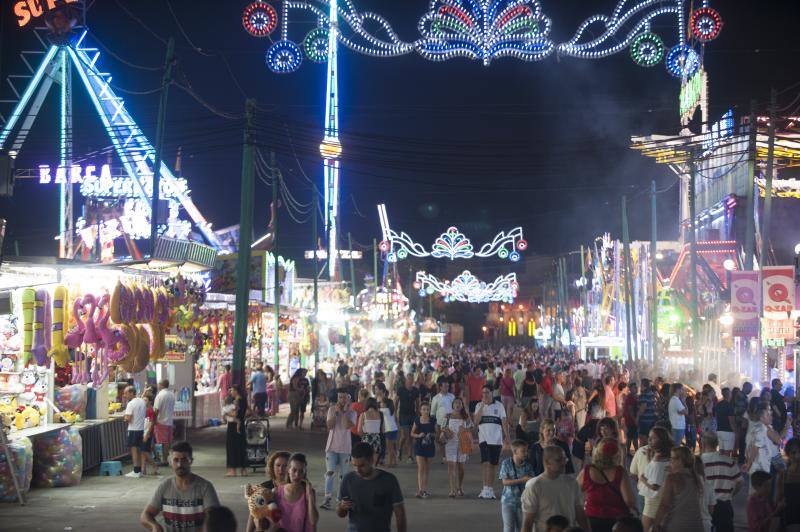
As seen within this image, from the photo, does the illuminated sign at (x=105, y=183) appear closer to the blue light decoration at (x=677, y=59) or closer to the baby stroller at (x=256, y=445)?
the baby stroller at (x=256, y=445)

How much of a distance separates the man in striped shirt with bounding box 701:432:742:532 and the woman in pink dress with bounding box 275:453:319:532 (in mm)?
4316

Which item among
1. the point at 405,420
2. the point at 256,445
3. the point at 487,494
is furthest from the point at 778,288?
the point at 256,445

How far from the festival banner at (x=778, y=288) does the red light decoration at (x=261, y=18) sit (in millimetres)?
13685

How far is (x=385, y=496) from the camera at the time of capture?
7277mm

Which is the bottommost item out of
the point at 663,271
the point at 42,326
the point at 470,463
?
the point at 470,463

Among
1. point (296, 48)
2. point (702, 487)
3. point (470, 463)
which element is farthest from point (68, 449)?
point (702, 487)

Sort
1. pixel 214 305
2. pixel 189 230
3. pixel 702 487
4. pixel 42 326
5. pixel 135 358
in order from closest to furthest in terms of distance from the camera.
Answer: pixel 702 487
pixel 42 326
pixel 135 358
pixel 214 305
pixel 189 230

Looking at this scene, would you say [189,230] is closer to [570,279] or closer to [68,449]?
[68,449]

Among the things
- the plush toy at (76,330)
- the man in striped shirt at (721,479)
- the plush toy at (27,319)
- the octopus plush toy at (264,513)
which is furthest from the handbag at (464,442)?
the octopus plush toy at (264,513)

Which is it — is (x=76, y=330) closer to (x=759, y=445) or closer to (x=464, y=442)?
(x=464, y=442)

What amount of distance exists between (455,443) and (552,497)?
25.0ft

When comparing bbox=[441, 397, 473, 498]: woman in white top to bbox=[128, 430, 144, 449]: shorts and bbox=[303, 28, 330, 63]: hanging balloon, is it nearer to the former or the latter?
bbox=[128, 430, 144, 449]: shorts

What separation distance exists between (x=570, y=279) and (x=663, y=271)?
75.4m

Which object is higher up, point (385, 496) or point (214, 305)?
point (214, 305)
